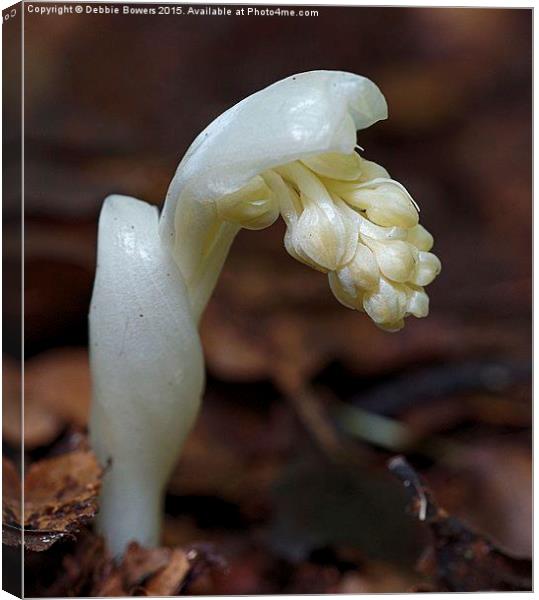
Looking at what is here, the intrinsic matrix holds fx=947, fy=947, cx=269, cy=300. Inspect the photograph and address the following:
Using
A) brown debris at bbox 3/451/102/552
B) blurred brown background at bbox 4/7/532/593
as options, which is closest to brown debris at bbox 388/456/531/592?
blurred brown background at bbox 4/7/532/593

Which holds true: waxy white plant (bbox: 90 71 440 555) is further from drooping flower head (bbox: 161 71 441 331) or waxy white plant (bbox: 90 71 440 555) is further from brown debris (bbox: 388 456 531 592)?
brown debris (bbox: 388 456 531 592)

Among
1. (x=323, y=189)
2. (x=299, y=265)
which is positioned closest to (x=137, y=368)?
(x=323, y=189)

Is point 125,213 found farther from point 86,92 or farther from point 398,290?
point 86,92

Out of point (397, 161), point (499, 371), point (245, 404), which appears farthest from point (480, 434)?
point (397, 161)

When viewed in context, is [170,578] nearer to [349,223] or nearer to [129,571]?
[129,571]

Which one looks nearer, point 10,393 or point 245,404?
point 10,393

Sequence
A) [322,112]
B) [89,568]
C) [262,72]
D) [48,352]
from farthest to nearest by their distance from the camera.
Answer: [262,72] → [48,352] → [89,568] → [322,112]
